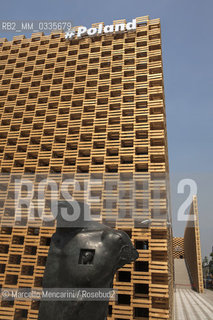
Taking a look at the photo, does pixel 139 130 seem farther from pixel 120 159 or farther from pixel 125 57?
pixel 125 57

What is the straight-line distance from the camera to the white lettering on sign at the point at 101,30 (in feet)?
47.4

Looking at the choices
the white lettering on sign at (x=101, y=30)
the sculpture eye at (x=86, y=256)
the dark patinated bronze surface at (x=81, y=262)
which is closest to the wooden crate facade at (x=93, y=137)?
the white lettering on sign at (x=101, y=30)

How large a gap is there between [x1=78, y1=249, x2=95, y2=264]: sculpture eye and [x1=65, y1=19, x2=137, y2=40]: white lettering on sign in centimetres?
1450

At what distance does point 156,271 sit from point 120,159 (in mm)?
4875

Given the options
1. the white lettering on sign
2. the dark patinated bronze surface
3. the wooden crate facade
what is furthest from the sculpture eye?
the white lettering on sign

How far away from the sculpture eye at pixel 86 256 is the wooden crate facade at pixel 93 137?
654 cm

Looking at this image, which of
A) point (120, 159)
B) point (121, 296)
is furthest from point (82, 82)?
point (121, 296)

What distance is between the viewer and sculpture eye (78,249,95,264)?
3064 mm

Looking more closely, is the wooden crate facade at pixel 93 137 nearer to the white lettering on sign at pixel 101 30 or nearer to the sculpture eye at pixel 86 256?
the white lettering on sign at pixel 101 30

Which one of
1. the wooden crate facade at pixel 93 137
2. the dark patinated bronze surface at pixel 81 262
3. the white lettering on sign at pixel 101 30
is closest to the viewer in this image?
the dark patinated bronze surface at pixel 81 262

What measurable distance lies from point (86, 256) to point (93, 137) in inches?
359

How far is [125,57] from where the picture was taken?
13555mm

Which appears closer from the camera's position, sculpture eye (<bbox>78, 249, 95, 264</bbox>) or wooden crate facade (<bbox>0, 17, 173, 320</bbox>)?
sculpture eye (<bbox>78, 249, 95, 264</bbox>)

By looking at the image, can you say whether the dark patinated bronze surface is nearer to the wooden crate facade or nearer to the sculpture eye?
the sculpture eye
